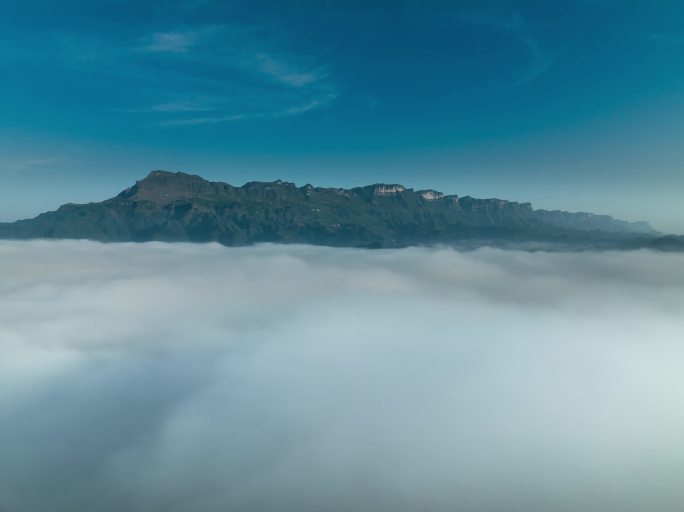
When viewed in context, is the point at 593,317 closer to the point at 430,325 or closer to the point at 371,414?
the point at 430,325

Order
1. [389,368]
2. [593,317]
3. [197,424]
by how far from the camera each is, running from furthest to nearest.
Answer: [593,317]
[389,368]
[197,424]

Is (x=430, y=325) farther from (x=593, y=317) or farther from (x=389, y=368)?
(x=593, y=317)

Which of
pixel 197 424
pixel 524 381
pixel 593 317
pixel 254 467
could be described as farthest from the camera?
pixel 593 317

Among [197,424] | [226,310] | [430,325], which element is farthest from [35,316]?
[430,325]

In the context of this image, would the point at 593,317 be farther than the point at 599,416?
Yes

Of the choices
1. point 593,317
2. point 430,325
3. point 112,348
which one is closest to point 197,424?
point 112,348

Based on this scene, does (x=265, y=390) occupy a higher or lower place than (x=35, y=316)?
lower
